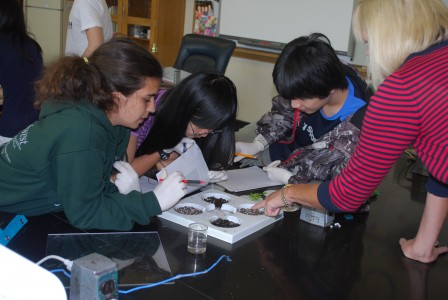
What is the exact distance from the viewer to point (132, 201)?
121 centimetres

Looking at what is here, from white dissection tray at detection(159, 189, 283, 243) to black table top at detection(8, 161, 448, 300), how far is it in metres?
0.02

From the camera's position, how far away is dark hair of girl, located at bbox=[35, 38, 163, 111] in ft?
3.86

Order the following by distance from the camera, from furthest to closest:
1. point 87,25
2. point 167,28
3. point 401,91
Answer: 1. point 167,28
2. point 87,25
3. point 401,91

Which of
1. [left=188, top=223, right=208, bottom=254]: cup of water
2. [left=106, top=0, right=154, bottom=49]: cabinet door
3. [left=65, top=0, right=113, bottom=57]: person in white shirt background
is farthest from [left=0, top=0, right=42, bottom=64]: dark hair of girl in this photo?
[left=106, top=0, right=154, bottom=49]: cabinet door

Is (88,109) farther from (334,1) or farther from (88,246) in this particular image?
(334,1)

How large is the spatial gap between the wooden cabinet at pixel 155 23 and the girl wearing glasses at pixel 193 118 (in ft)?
10.7

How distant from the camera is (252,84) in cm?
468

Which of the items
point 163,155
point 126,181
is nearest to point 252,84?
point 163,155

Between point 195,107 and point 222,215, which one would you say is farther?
point 195,107

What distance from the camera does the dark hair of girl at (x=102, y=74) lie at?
1.18m

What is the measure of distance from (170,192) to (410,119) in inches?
25.2

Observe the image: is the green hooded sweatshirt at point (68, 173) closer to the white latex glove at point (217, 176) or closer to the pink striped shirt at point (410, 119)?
the white latex glove at point (217, 176)

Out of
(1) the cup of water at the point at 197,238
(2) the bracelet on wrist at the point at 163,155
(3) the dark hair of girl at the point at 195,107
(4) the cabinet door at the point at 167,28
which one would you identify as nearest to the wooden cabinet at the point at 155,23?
(4) the cabinet door at the point at 167,28

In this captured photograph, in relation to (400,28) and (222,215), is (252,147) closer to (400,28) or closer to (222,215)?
(222,215)
